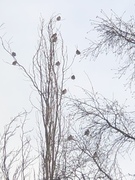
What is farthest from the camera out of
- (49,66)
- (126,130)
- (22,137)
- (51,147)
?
(22,137)

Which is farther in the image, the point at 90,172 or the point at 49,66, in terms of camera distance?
the point at 49,66

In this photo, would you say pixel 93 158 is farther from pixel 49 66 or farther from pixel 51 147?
pixel 49 66

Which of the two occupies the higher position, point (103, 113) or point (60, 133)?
point (60, 133)

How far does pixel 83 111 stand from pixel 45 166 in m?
1.33

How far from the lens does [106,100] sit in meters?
4.21

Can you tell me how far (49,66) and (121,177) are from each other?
243cm

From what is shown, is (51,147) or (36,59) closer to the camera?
(51,147)

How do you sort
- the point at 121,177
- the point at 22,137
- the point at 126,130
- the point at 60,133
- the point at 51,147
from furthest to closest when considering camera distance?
the point at 22,137
the point at 60,133
the point at 51,147
the point at 121,177
the point at 126,130

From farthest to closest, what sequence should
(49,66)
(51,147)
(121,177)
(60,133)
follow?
(49,66) → (60,133) → (51,147) → (121,177)

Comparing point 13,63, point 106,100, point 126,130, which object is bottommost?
point 126,130

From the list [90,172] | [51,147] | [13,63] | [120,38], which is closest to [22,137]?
[13,63]

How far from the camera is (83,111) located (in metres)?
4.19

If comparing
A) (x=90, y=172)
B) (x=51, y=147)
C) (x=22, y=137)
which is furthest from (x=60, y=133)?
(x=22, y=137)

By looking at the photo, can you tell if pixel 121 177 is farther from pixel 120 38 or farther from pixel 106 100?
pixel 120 38
